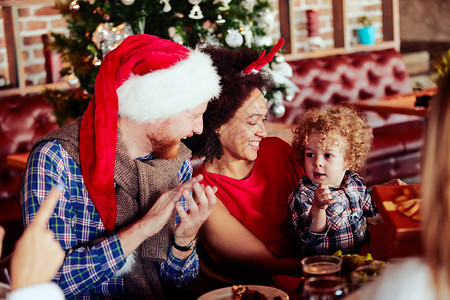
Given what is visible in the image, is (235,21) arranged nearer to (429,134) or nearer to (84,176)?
(84,176)

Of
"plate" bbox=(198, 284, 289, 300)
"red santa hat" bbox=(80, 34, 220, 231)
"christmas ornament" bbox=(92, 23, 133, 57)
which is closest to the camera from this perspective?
"plate" bbox=(198, 284, 289, 300)

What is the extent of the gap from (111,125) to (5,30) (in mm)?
3100

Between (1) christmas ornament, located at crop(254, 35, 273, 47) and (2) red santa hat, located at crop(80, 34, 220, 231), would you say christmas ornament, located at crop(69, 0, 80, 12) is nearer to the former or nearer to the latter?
(1) christmas ornament, located at crop(254, 35, 273, 47)

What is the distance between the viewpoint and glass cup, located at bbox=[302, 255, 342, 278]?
1.39 metres

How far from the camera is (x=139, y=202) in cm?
193

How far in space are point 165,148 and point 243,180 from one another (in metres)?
0.42

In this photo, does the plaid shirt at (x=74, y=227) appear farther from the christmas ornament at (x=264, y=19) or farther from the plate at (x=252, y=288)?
the christmas ornament at (x=264, y=19)

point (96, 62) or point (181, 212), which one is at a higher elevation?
point (96, 62)

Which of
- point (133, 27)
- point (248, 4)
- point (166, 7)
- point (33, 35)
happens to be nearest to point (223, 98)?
point (166, 7)

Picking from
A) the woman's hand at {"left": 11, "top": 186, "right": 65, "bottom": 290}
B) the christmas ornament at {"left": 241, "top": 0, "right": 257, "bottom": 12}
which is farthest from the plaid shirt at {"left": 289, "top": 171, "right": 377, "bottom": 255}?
the christmas ornament at {"left": 241, "top": 0, "right": 257, "bottom": 12}

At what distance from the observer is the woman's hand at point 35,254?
3.65 feet

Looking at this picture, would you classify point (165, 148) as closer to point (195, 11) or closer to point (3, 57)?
point (195, 11)

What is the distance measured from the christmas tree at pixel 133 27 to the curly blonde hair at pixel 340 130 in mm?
1270

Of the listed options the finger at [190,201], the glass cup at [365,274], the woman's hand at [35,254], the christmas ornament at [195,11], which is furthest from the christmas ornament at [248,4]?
the woman's hand at [35,254]
